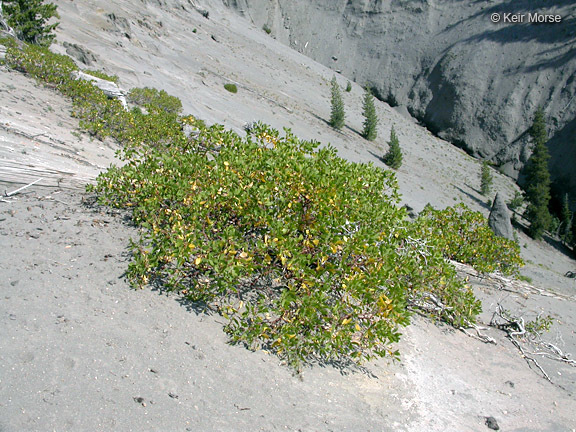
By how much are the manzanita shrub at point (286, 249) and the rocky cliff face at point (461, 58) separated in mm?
38407

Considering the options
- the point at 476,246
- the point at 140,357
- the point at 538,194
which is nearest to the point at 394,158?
the point at 538,194

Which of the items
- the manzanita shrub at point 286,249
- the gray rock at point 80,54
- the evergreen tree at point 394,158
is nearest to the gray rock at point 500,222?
the evergreen tree at point 394,158

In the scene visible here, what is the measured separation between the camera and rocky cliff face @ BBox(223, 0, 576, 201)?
1620 inches

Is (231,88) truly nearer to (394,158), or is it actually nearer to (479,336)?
(394,158)

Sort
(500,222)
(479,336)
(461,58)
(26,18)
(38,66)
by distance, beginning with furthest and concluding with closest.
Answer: (461,58) < (500,222) < (26,18) < (38,66) < (479,336)

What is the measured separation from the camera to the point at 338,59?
55594 mm

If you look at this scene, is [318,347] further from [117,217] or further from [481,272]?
[481,272]

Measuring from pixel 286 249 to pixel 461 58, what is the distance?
165 ft

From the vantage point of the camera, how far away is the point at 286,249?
176 inches

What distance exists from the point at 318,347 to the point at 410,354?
1.70 metres

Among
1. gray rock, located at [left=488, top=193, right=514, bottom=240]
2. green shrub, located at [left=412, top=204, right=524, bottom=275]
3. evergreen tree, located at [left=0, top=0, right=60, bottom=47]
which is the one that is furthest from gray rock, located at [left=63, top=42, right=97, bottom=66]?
gray rock, located at [left=488, top=193, right=514, bottom=240]

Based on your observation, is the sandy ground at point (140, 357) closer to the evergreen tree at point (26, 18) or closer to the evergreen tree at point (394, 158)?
the evergreen tree at point (26, 18)

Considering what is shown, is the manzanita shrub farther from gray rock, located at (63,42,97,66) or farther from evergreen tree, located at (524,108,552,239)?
evergreen tree, located at (524,108,552,239)

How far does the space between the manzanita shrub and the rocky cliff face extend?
3841 cm
